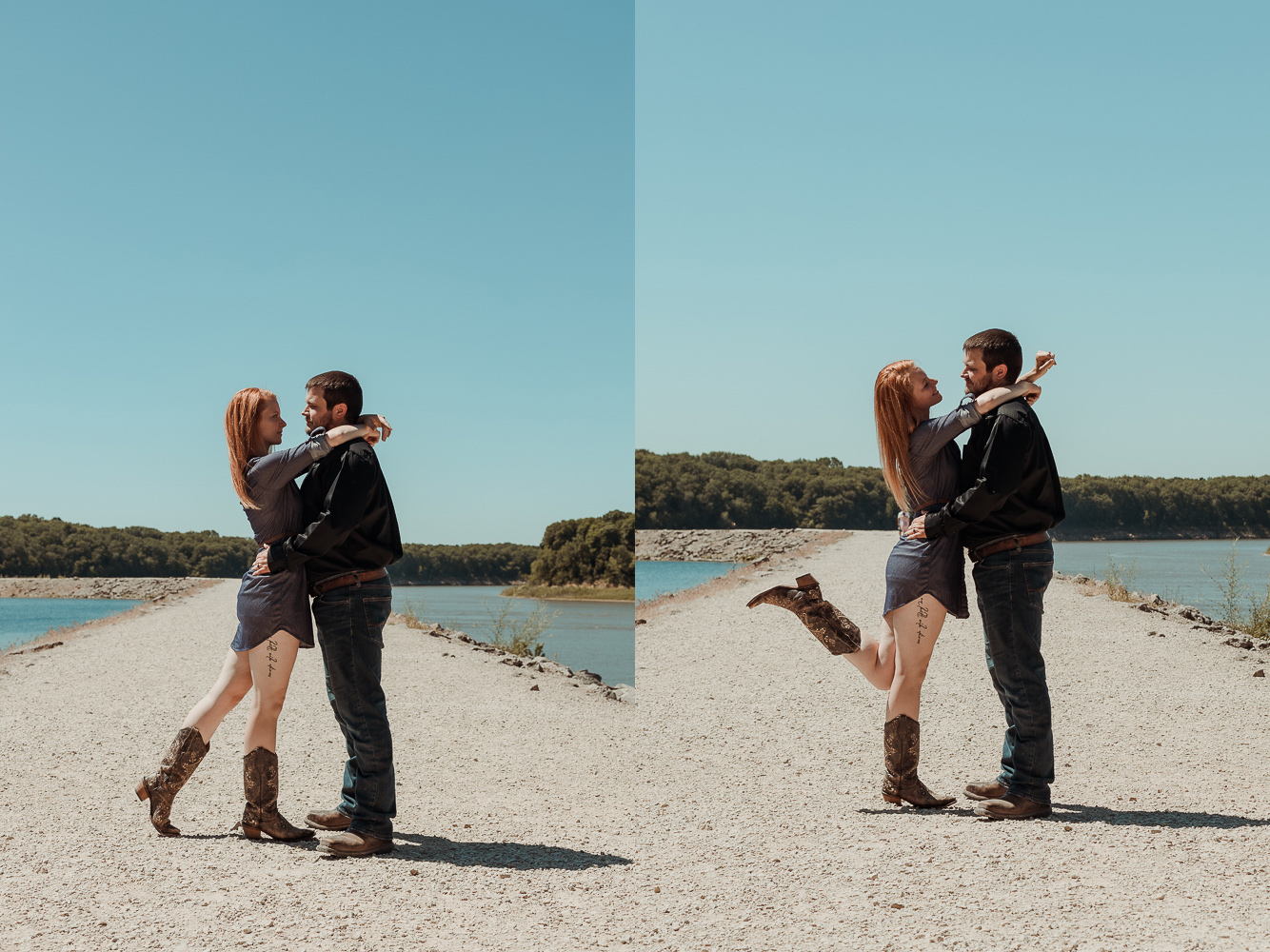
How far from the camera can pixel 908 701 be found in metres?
4.21

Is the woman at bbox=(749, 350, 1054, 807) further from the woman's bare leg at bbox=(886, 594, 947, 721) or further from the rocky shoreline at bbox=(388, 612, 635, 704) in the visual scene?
the rocky shoreline at bbox=(388, 612, 635, 704)

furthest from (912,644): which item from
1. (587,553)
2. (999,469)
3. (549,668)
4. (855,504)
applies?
(855,504)

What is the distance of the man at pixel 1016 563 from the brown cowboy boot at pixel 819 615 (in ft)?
1.91

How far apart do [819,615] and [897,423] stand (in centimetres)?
97

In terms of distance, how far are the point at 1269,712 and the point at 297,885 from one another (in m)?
6.42

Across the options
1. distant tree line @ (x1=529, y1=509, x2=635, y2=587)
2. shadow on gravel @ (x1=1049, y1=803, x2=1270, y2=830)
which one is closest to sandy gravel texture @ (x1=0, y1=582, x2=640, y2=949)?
shadow on gravel @ (x1=1049, y1=803, x2=1270, y2=830)

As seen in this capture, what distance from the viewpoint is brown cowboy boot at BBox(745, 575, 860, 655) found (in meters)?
4.30

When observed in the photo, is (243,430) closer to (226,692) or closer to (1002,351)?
(226,692)

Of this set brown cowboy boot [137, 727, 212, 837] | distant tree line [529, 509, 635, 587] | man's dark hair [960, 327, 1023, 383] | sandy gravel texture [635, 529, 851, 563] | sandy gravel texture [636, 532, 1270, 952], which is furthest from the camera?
distant tree line [529, 509, 635, 587]

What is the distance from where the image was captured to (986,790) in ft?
14.2

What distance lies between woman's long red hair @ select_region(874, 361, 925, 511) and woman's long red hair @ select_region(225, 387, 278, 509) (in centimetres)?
275

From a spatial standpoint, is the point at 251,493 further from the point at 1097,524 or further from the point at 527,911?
the point at 1097,524

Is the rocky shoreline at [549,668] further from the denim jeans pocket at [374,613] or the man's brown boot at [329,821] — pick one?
the denim jeans pocket at [374,613]

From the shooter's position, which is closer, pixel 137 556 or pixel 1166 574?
pixel 1166 574
